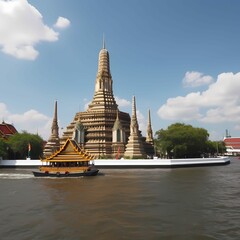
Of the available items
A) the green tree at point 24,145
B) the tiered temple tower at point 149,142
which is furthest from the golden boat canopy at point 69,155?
the tiered temple tower at point 149,142

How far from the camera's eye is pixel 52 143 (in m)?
64.4

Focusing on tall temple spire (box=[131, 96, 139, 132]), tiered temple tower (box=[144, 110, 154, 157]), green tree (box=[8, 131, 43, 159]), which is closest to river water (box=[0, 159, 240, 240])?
tall temple spire (box=[131, 96, 139, 132])

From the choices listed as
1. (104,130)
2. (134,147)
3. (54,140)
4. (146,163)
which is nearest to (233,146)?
(104,130)

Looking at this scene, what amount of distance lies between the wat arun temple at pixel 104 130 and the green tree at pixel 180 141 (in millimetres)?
3854

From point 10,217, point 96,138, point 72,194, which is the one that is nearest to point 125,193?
point 72,194

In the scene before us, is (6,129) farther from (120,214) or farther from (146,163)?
(120,214)

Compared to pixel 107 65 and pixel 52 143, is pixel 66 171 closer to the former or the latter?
pixel 52 143

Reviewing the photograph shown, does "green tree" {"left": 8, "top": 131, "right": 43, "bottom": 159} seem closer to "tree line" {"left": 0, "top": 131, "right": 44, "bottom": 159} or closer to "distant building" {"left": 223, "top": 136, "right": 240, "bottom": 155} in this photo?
"tree line" {"left": 0, "top": 131, "right": 44, "bottom": 159}

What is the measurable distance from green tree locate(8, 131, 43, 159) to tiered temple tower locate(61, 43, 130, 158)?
16.9 ft

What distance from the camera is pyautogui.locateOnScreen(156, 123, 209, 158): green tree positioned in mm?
63688

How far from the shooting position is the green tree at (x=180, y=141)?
209 feet

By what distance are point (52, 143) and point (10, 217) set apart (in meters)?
50.2

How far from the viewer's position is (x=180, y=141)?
6400 cm

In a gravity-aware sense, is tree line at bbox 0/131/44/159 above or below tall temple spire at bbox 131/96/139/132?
below
